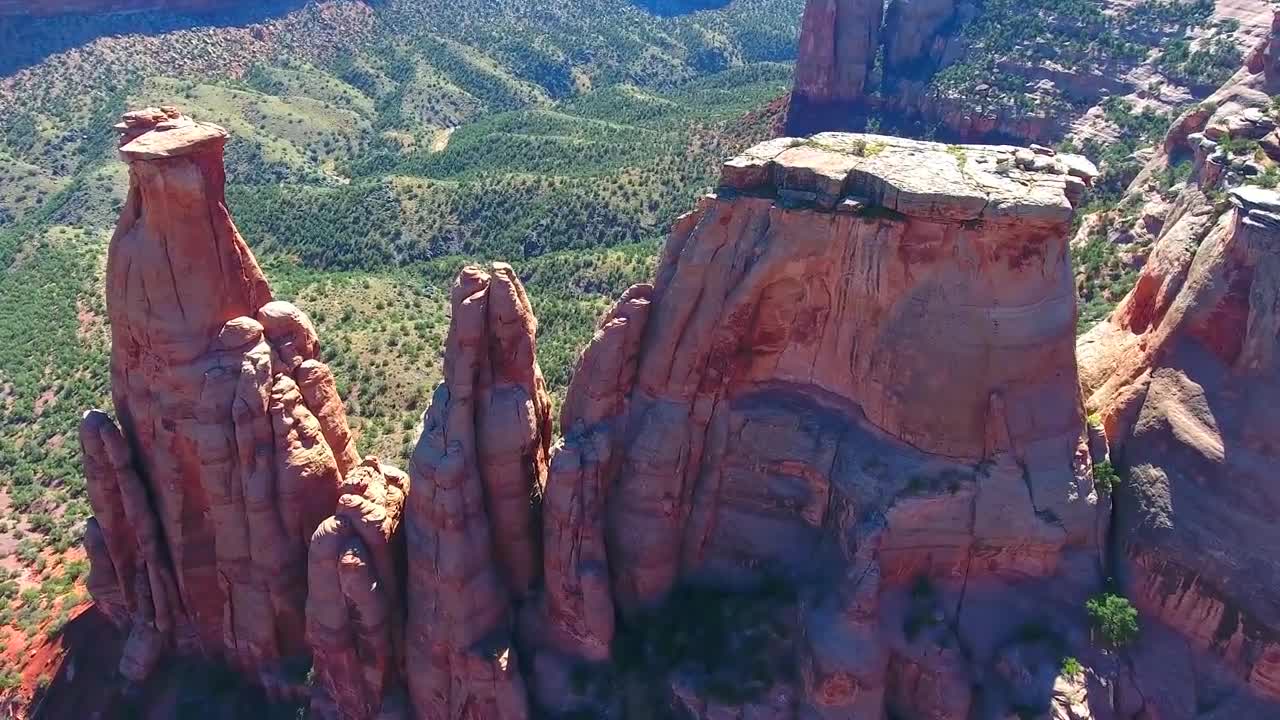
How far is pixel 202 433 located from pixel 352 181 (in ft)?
349

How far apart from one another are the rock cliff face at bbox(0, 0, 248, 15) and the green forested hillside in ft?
9.85

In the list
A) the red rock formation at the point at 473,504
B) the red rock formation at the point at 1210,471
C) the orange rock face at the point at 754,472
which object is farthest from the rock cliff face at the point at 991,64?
the red rock formation at the point at 473,504

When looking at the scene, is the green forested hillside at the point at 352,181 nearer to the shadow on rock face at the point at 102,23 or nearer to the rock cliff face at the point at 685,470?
the shadow on rock face at the point at 102,23

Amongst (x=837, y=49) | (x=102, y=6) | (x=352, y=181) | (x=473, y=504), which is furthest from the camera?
(x=102, y=6)

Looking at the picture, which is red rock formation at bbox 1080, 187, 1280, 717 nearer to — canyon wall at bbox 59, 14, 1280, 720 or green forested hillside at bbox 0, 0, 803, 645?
canyon wall at bbox 59, 14, 1280, 720

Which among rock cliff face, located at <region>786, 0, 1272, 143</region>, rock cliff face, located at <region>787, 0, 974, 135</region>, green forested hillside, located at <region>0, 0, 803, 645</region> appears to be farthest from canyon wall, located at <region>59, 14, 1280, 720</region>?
rock cliff face, located at <region>787, 0, 974, 135</region>

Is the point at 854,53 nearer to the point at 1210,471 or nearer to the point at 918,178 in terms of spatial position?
the point at 918,178

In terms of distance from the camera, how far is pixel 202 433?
30750mm

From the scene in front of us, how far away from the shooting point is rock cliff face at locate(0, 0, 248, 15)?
157375mm

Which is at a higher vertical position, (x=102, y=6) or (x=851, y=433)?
(x=102, y=6)

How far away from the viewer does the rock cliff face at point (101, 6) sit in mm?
157375

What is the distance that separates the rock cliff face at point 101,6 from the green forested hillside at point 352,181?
9.85 ft

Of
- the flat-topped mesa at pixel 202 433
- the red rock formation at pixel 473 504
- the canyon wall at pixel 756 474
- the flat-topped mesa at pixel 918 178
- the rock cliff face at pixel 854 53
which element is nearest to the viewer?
the flat-topped mesa at pixel 918 178

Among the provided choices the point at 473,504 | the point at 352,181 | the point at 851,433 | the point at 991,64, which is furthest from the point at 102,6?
the point at 851,433
